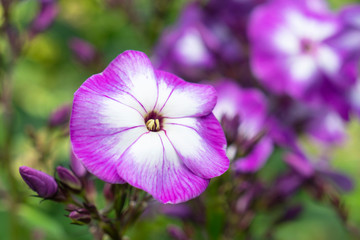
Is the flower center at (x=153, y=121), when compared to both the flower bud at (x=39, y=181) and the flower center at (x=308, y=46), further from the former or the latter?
the flower center at (x=308, y=46)

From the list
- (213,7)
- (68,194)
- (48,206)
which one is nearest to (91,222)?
(68,194)

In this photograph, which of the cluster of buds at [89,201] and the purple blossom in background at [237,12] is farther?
the purple blossom in background at [237,12]

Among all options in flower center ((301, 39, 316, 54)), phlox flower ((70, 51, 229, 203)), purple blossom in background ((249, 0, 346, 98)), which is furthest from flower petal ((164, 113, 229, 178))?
flower center ((301, 39, 316, 54))

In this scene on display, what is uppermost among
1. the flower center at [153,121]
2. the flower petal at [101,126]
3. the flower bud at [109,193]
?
the flower petal at [101,126]

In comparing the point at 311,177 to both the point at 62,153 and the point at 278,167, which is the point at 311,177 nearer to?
the point at 278,167

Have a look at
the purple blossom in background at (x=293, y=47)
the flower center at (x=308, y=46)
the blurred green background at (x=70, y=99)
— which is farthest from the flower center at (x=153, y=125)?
the flower center at (x=308, y=46)

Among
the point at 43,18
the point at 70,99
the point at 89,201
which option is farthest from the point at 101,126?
the point at 70,99

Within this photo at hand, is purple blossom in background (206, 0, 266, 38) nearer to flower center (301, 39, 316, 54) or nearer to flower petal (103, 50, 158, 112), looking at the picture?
flower center (301, 39, 316, 54)
